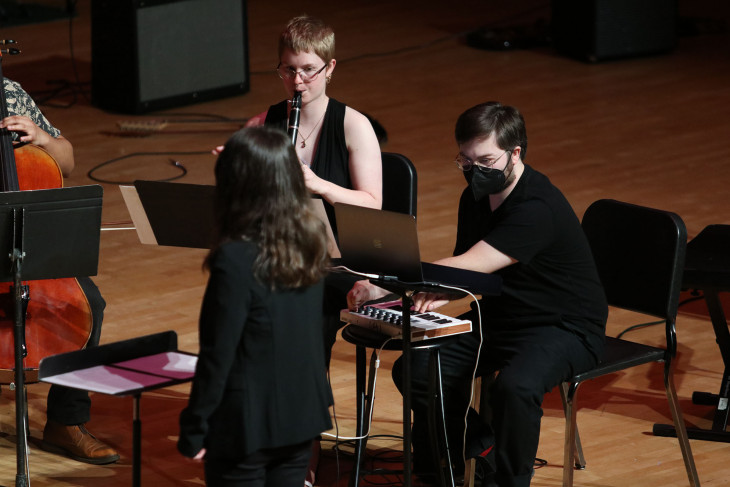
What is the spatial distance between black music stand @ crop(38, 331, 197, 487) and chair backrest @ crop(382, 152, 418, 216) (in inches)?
48.8

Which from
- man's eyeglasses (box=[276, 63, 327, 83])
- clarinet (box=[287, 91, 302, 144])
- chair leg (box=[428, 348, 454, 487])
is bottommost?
chair leg (box=[428, 348, 454, 487])

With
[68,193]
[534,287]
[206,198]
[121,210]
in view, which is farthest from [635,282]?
[121,210]

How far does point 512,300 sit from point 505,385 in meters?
0.28

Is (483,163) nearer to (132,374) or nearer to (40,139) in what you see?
(132,374)

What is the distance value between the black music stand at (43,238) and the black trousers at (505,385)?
0.94 m

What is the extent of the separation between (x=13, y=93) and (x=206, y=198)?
1063 millimetres

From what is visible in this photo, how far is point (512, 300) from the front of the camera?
3.19 meters

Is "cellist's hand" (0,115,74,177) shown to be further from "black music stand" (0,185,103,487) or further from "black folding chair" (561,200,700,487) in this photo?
"black folding chair" (561,200,700,487)

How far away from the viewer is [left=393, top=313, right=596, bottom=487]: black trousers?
300 centimetres

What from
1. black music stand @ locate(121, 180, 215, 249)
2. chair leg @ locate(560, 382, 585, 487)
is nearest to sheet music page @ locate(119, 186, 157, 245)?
black music stand @ locate(121, 180, 215, 249)

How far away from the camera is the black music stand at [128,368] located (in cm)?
238

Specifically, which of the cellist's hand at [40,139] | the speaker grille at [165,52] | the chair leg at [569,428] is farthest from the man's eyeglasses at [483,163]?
the speaker grille at [165,52]

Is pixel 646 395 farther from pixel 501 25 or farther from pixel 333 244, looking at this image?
pixel 501 25

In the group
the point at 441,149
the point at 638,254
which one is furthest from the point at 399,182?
the point at 441,149
